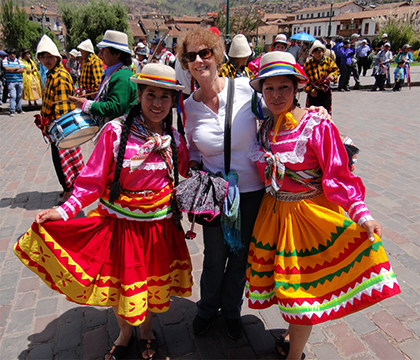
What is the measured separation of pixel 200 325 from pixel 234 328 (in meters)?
0.26

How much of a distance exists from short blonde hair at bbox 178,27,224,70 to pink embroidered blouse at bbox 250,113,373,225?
27.1 inches

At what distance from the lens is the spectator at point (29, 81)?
11906mm

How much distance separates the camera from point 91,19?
42250mm

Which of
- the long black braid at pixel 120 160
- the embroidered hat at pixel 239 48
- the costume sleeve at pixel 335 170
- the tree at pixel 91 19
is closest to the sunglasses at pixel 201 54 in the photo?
the long black braid at pixel 120 160

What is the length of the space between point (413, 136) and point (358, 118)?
2107mm

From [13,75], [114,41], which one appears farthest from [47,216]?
[13,75]

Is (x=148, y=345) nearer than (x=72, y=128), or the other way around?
(x=148, y=345)

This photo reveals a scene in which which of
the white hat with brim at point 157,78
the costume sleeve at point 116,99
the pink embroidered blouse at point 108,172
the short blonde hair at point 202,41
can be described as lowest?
the pink embroidered blouse at point 108,172

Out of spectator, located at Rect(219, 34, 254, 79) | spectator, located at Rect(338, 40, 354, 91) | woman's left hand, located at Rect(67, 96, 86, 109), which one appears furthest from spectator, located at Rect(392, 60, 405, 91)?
woman's left hand, located at Rect(67, 96, 86, 109)

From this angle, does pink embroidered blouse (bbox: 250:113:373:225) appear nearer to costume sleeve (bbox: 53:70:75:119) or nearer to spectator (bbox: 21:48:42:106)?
costume sleeve (bbox: 53:70:75:119)

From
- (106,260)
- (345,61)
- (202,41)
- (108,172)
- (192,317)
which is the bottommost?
(192,317)

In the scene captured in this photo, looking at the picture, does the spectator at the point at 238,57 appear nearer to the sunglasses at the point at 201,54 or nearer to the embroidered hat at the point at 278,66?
the sunglasses at the point at 201,54

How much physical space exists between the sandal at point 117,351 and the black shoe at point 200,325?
21.2 inches

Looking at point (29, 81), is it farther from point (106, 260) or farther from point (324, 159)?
point (324, 159)
